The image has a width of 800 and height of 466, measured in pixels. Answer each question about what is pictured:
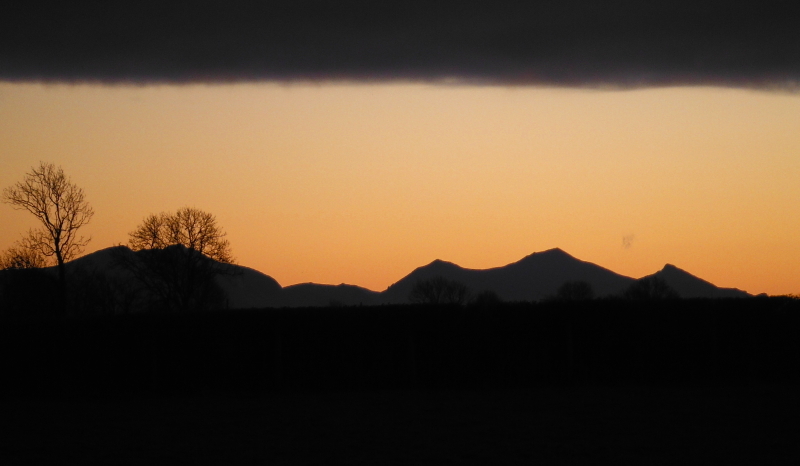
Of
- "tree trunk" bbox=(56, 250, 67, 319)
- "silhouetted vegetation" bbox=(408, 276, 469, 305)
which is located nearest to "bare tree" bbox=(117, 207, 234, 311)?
"tree trunk" bbox=(56, 250, 67, 319)

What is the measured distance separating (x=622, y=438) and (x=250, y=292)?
133613mm

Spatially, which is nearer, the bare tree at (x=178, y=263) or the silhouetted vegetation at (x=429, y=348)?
the silhouetted vegetation at (x=429, y=348)

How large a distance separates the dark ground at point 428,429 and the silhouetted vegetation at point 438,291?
8458cm

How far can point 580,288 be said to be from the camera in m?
112

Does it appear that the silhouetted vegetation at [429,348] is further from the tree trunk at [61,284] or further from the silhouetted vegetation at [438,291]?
the silhouetted vegetation at [438,291]

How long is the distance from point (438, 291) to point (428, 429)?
9231cm

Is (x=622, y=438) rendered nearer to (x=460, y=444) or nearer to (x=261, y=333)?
(x=460, y=444)

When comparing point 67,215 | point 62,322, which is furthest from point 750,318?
point 67,215

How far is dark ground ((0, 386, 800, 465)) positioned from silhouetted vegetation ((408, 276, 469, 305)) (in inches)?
Answer: 3330

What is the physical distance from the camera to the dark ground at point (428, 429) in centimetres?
957

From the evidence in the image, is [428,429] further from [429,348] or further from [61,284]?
[61,284]

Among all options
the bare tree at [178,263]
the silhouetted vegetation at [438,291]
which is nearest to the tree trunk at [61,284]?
the bare tree at [178,263]

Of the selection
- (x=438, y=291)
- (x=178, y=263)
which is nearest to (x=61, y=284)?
(x=178, y=263)

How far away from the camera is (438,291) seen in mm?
103875
